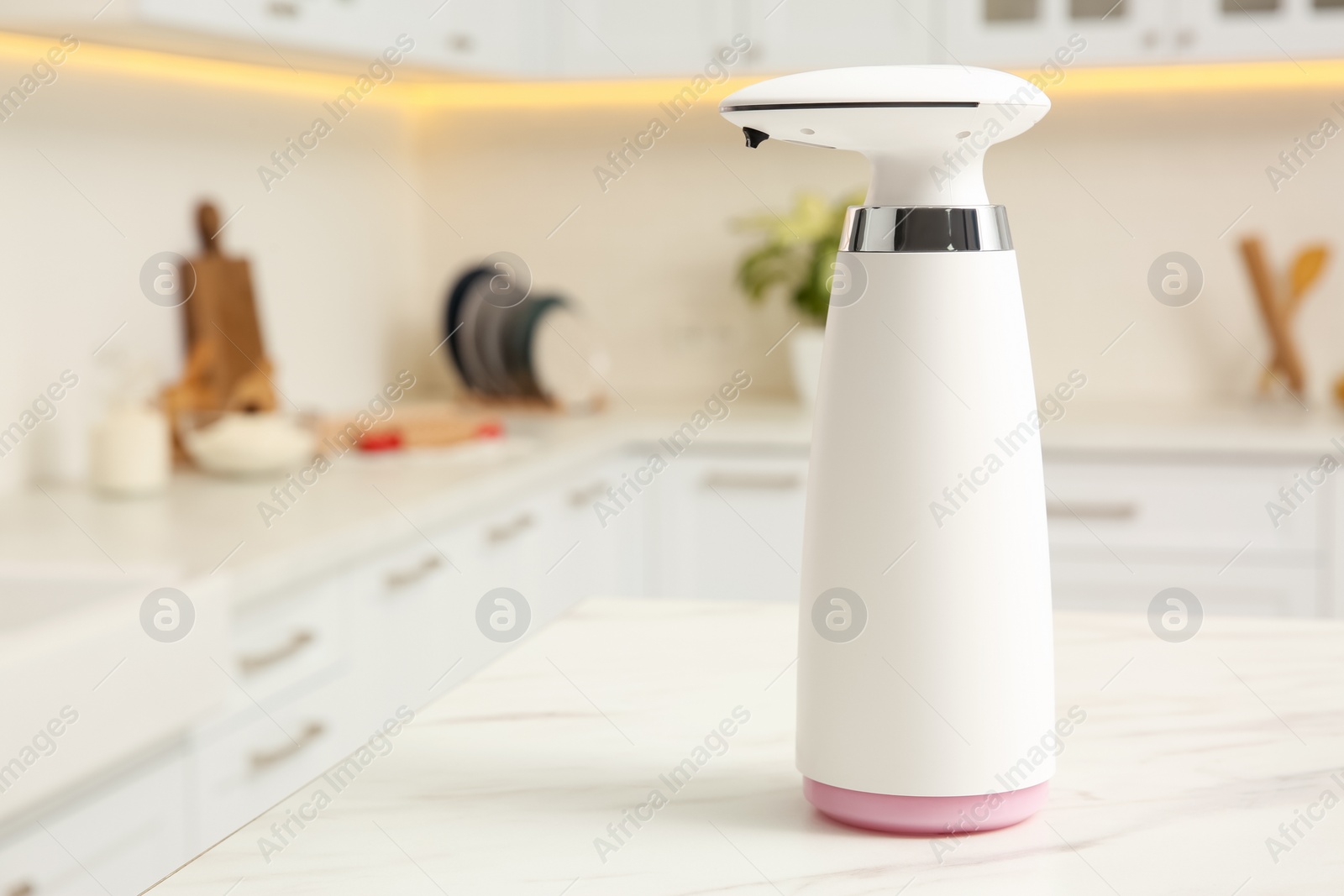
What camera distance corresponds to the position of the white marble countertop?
1.86 ft

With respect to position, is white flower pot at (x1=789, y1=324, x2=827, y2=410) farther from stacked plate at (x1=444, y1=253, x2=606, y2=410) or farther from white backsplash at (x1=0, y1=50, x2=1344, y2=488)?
stacked plate at (x1=444, y1=253, x2=606, y2=410)

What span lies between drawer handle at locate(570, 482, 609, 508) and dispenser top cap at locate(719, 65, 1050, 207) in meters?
1.95

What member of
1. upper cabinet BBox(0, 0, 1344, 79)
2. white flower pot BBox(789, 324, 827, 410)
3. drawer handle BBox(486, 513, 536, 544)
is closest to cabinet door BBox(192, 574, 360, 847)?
drawer handle BBox(486, 513, 536, 544)

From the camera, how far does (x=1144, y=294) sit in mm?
2988

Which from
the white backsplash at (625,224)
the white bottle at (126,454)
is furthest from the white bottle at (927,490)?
the white backsplash at (625,224)

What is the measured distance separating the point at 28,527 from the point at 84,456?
14.7 inches

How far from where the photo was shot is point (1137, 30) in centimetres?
261

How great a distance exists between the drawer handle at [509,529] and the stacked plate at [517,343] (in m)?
0.61

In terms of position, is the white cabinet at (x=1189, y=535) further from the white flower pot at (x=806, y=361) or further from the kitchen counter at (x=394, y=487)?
the white flower pot at (x=806, y=361)

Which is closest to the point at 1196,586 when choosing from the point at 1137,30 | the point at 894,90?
the point at 1137,30

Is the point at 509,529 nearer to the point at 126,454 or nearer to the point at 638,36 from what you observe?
the point at 126,454

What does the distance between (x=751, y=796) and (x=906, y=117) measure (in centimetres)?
32

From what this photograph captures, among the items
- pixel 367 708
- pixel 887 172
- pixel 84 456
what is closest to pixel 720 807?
pixel 887 172

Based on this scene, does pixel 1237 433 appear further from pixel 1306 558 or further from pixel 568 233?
pixel 568 233
